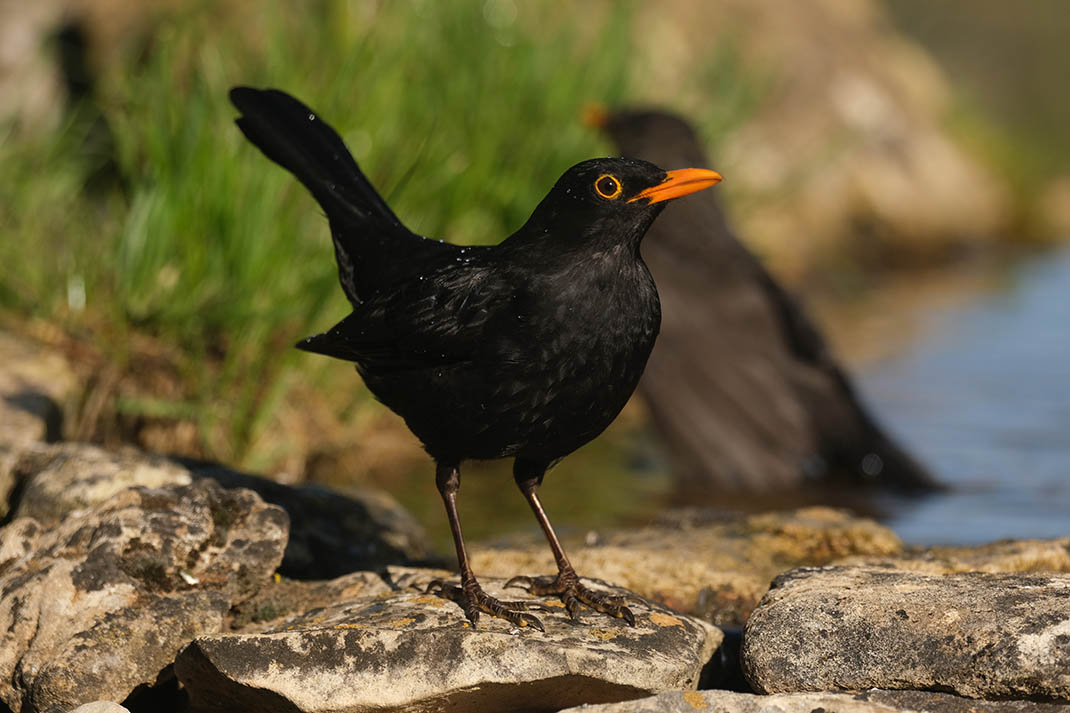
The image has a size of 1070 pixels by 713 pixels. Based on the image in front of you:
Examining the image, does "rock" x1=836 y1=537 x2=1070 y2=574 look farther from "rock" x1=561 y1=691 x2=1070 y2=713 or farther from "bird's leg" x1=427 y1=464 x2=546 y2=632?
"bird's leg" x1=427 y1=464 x2=546 y2=632

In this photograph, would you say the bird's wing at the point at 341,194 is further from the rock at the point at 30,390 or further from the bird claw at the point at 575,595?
the rock at the point at 30,390

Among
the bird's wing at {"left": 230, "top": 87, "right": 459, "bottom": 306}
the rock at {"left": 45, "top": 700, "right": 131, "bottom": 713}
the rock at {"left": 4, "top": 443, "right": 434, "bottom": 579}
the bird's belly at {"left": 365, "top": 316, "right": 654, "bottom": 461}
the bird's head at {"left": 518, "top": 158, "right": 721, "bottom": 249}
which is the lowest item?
the rock at {"left": 45, "top": 700, "right": 131, "bottom": 713}

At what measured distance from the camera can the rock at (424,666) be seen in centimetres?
320

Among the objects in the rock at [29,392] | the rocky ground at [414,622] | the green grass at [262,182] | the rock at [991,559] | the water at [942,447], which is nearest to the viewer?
the rocky ground at [414,622]

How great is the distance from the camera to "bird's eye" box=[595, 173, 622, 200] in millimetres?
3555

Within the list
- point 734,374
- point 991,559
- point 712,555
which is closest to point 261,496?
point 712,555

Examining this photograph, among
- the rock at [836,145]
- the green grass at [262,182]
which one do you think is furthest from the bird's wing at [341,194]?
the rock at [836,145]

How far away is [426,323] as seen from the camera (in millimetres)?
3742

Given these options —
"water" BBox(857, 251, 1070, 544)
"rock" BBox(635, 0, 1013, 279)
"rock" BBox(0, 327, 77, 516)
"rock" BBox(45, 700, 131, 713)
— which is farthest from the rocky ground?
"rock" BBox(635, 0, 1013, 279)

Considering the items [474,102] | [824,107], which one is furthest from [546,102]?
[824,107]

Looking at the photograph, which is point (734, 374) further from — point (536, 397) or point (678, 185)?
point (536, 397)

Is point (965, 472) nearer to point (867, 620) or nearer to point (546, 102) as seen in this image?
point (546, 102)

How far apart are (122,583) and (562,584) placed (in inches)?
44.6

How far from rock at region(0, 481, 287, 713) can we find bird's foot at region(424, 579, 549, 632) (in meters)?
0.50
